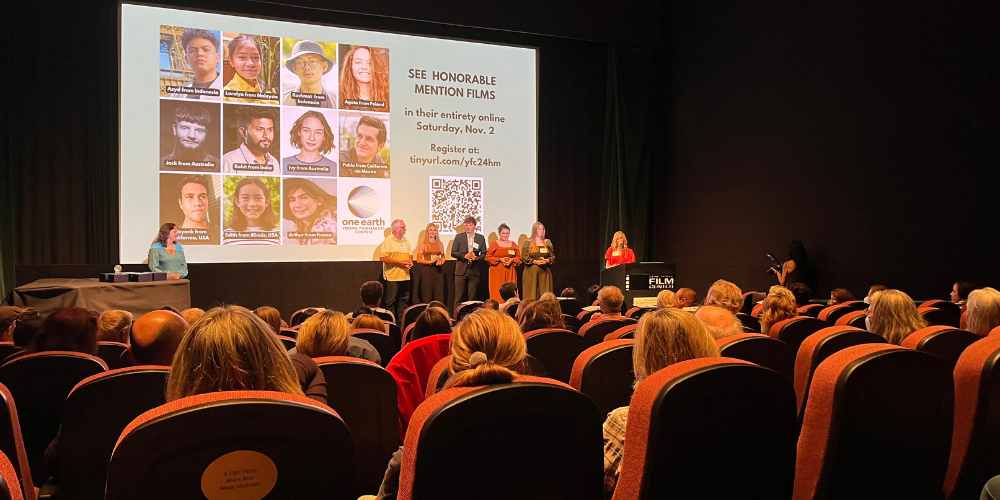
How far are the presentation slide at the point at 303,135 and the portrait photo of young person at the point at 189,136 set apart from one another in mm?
12

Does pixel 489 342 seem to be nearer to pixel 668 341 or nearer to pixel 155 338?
pixel 668 341

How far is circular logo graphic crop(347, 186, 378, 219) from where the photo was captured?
8.67m

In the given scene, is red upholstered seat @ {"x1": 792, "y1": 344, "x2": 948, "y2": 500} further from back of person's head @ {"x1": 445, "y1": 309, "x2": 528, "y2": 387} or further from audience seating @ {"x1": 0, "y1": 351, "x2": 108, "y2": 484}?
audience seating @ {"x1": 0, "y1": 351, "x2": 108, "y2": 484}

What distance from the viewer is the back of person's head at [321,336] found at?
2.56 m

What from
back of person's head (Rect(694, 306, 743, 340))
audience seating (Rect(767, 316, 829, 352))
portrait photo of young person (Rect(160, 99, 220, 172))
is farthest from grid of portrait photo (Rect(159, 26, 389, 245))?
back of person's head (Rect(694, 306, 743, 340))

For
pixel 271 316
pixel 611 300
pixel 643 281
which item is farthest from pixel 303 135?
pixel 611 300

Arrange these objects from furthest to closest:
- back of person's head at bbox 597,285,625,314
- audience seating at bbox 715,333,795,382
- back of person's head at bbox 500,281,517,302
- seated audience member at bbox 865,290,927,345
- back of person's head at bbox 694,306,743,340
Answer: back of person's head at bbox 500,281,517,302 → back of person's head at bbox 597,285,625,314 → seated audience member at bbox 865,290,927,345 → back of person's head at bbox 694,306,743,340 → audience seating at bbox 715,333,795,382

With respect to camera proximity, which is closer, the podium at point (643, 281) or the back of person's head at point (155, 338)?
the back of person's head at point (155, 338)

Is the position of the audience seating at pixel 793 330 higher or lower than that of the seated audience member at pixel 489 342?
lower

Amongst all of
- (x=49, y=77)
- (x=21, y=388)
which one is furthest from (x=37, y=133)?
(x=21, y=388)

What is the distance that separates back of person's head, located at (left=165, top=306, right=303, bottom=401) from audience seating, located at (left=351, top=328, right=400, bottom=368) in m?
1.78

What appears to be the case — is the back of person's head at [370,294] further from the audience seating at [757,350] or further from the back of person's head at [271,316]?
the audience seating at [757,350]

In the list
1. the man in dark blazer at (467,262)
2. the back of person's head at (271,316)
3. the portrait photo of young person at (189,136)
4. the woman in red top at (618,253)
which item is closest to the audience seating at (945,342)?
the back of person's head at (271,316)

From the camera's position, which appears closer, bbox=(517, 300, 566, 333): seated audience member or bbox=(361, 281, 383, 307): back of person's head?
bbox=(517, 300, 566, 333): seated audience member
